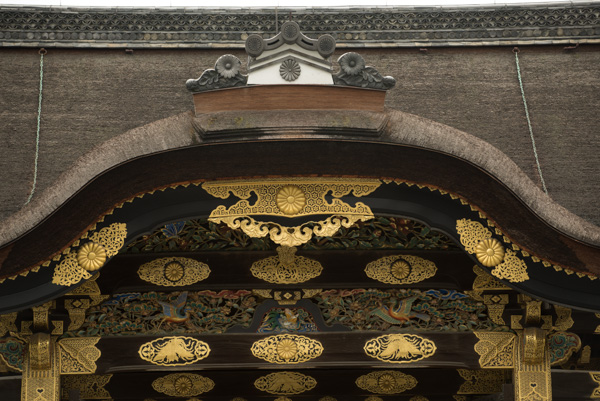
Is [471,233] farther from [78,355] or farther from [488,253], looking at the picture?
[78,355]

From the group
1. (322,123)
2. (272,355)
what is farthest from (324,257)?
(322,123)

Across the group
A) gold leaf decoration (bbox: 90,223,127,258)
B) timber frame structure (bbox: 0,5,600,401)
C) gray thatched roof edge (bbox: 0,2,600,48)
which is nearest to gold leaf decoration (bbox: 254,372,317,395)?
timber frame structure (bbox: 0,5,600,401)

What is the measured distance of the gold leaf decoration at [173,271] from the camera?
6727 millimetres

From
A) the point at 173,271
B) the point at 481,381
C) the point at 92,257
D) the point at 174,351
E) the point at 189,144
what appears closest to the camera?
the point at 189,144

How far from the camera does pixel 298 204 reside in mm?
6016

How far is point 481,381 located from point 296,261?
192 cm

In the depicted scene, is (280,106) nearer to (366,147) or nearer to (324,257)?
(366,147)

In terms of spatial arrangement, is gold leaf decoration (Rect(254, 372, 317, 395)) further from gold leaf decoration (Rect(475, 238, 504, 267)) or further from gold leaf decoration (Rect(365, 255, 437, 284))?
gold leaf decoration (Rect(475, 238, 504, 267))

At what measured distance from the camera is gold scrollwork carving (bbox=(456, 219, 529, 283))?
6.05 meters

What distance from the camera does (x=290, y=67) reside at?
5.89m

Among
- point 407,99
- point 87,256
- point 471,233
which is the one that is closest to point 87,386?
point 87,256

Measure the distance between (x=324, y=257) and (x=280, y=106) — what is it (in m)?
1.39

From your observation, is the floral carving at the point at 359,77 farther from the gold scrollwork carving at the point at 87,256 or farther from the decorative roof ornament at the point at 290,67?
the gold scrollwork carving at the point at 87,256

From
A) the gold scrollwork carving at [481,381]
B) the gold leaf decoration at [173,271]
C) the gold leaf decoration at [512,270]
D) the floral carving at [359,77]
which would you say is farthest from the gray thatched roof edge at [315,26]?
the gold leaf decoration at [512,270]
